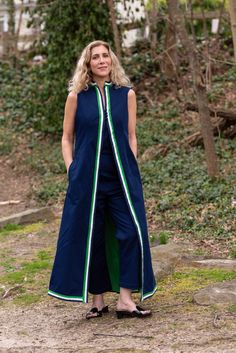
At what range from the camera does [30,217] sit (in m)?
10.6

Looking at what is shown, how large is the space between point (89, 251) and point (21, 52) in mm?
15841

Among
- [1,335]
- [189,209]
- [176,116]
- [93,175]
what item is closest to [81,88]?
[93,175]

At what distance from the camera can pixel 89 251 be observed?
18.5 ft

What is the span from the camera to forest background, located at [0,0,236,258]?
974 centimetres

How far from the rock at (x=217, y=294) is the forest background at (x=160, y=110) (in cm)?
182

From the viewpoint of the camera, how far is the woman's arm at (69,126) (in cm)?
566

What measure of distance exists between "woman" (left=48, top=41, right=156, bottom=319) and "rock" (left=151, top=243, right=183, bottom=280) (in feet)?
4.09

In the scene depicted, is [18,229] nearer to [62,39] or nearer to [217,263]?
[217,263]

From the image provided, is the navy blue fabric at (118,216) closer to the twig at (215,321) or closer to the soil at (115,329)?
the soil at (115,329)

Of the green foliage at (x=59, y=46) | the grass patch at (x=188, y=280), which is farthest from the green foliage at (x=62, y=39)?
the grass patch at (x=188, y=280)

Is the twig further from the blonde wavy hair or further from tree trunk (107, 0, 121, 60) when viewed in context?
tree trunk (107, 0, 121, 60)

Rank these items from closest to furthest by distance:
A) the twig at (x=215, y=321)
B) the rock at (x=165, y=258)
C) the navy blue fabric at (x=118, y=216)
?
the twig at (x=215, y=321), the navy blue fabric at (x=118, y=216), the rock at (x=165, y=258)

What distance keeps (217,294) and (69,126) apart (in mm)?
1745

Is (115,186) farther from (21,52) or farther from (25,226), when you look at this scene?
(21,52)
